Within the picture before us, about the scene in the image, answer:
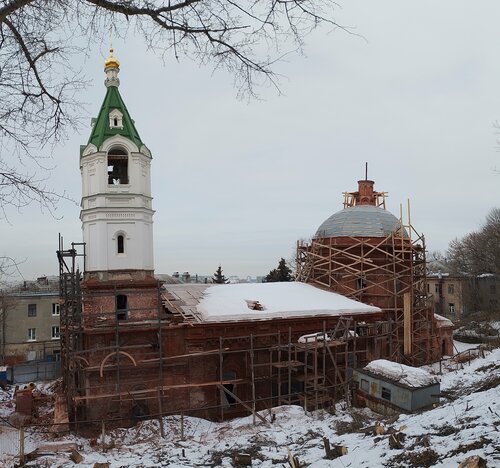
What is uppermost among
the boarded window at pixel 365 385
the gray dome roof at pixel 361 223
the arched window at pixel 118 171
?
the arched window at pixel 118 171

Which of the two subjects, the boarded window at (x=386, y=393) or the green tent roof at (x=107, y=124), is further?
the green tent roof at (x=107, y=124)

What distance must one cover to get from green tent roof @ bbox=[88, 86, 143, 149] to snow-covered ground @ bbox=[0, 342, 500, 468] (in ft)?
36.3

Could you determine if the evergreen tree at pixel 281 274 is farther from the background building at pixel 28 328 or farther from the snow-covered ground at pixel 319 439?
the snow-covered ground at pixel 319 439

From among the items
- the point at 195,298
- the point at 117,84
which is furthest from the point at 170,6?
the point at 195,298

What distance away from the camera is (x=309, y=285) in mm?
26578

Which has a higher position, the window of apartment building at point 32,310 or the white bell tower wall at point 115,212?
the white bell tower wall at point 115,212

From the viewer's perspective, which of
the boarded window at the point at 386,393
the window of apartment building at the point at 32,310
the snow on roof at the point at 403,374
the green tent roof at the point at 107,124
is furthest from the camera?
the window of apartment building at the point at 32,310

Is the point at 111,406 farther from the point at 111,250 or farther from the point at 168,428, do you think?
the point at 111,250

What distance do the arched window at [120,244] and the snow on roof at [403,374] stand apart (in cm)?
1072

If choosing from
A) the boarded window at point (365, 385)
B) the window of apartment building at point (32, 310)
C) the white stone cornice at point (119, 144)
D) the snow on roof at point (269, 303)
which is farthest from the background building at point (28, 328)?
the boarded window at point (365, 385)

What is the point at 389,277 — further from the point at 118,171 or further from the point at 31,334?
the point at 31,334

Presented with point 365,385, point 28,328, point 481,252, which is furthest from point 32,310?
point 481,252

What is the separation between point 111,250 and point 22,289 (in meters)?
30.4

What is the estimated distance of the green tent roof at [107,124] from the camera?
1881 cm
